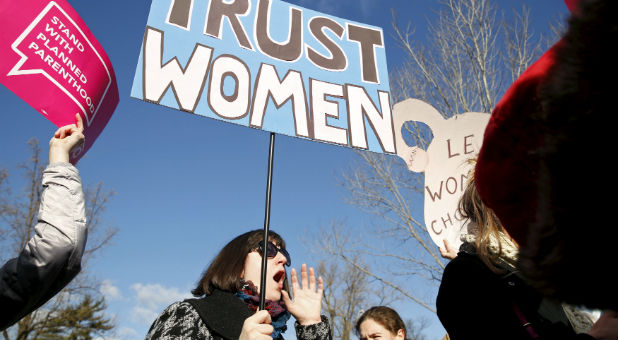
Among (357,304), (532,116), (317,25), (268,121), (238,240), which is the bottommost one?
(532,116)

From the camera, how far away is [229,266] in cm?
238

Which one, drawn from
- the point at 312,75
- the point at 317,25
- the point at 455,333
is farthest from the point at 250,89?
the point at 455,333

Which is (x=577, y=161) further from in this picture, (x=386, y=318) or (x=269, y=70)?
(x=386, y=318)

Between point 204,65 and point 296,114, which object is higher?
point 204,65

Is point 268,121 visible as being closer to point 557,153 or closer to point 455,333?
point 455,333

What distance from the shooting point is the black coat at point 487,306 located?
1437mm

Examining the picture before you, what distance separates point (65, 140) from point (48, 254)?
52 cm

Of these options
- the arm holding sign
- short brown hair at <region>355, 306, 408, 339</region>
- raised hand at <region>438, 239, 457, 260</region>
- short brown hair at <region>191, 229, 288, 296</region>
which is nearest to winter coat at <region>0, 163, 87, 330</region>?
the arm holding sign

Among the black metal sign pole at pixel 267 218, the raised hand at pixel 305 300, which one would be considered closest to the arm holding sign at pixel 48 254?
the black metal sign pole at pixel 267 218

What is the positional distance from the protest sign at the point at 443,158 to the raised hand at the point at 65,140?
74.6 inches

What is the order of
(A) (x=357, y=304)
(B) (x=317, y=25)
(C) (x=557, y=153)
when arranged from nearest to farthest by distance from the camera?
(C) (x=557, y=153) < (B) (x=317, y=25) < (A) (x=357, y=304)

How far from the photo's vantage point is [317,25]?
2.95 metres

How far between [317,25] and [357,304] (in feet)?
62.6

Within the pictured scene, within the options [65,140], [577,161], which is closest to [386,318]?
[65,140]
